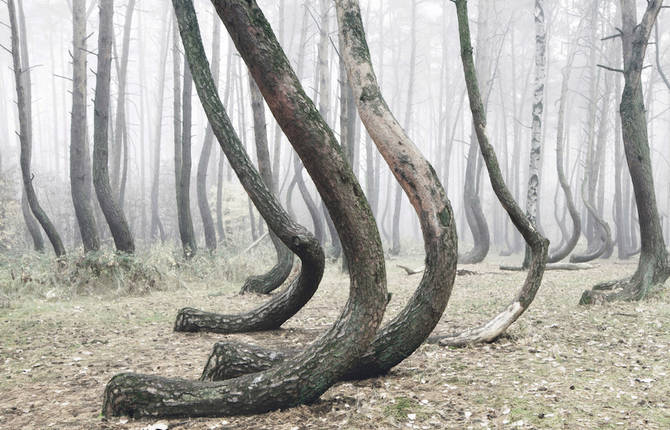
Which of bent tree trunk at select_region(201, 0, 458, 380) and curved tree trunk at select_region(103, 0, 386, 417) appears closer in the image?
curved tree trunk at select_region(103, 0, 386, 417)

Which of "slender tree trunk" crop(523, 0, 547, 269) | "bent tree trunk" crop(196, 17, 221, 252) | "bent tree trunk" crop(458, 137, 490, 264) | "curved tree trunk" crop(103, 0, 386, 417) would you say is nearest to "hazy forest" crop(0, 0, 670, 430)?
"curved tree trunk" crop(103, 0, 386, 417)

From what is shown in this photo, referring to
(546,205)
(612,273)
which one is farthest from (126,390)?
(546,205)

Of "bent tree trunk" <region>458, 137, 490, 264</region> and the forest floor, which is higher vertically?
"bent tree trunk" <region>458, 137, 490, 264</region>

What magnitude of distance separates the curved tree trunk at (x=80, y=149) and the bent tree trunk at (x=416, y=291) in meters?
7.14

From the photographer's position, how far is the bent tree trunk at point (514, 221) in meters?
4.84

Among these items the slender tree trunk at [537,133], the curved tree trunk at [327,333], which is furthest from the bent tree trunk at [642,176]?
the curved tree trunk at [327,333]

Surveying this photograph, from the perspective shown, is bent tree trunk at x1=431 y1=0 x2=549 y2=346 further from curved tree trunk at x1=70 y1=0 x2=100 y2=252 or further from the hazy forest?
curved tree trunk at x1=70 y1=0 x2=100 y2=252

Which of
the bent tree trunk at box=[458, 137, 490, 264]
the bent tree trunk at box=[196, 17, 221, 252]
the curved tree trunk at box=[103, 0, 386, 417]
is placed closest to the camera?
the curved tree trunk at box=[103, 0, 386, 417]

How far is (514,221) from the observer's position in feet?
16.4

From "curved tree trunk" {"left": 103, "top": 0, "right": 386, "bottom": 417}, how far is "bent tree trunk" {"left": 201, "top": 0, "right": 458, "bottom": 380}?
363 millimetres

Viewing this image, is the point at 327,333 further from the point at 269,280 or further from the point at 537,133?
the point at 537,133

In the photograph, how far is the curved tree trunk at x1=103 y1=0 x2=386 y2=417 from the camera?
2873 mm

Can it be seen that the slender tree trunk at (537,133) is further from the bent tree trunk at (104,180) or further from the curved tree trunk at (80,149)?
the curved tree trunk at (80,149)

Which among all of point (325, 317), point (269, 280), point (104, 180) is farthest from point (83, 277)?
point (325, 317)
